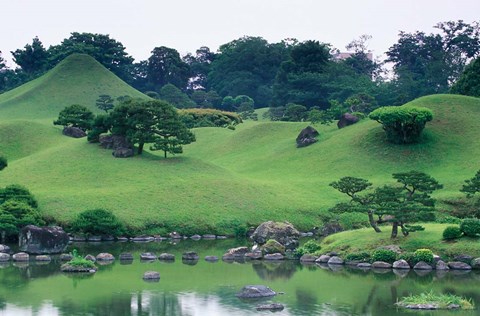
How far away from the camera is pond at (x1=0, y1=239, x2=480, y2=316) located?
3800cm

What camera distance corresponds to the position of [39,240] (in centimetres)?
5666

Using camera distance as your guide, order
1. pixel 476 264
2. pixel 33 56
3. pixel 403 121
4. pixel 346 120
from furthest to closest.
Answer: pixel 33 56, pixel 346 120, pixel 403 121, pixel 476 264

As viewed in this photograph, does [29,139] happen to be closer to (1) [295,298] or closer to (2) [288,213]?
(2) [288,213]

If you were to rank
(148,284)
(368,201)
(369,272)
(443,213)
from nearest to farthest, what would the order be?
(148,284), (369,272), (368,201), (443,213)

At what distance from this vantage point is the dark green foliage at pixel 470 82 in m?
108

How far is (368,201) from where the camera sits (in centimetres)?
5600

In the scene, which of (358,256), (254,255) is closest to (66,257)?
(254,255)

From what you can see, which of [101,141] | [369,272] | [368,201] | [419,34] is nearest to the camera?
[369,272]

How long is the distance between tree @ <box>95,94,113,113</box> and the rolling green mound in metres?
3.44

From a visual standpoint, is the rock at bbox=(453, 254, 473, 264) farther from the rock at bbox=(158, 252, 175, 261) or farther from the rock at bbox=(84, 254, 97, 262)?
the rock at bbox=(84, 254, 97, 262)

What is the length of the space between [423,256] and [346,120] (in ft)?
182

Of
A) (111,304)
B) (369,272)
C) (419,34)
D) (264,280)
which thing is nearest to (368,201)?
(369,272)

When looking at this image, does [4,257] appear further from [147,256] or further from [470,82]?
[470,82]

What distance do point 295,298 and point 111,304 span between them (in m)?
9.17
